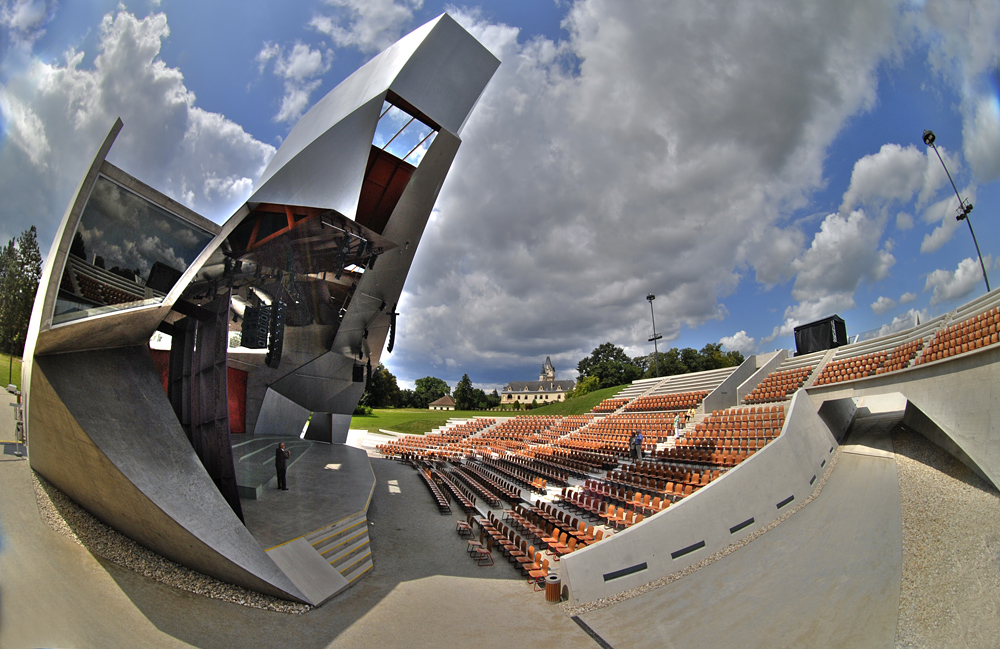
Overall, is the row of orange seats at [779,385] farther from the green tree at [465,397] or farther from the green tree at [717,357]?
the green tree at [465,397]

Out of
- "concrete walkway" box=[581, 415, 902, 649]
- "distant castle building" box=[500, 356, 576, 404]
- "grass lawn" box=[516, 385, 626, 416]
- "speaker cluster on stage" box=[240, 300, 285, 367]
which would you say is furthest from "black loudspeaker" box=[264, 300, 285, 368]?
"distant castle building" box=[500, 356, 576, 404]

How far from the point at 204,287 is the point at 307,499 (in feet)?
19.8

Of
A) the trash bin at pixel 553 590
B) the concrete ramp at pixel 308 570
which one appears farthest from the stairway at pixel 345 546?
the trash bin at pixel 553 590

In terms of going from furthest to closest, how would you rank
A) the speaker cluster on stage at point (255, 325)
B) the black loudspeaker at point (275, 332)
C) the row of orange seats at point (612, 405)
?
the row of orange seats at point (612, 405) → the black loudspeaker at point (275, 332) → the speaker cluster on stage at point (255, 325)

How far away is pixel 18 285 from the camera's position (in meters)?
4.38

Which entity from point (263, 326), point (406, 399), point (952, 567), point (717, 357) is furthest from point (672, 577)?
point (406, 399)

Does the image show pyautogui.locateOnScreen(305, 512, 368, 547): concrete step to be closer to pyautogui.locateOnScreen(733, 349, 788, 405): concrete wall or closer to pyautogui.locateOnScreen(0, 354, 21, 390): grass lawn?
pyautogui.locateOnScreen(0, 354, 21, 390): grass lawn

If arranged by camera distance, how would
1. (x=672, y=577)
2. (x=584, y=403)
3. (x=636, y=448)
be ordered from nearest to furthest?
(x=672, y=577), (x=636, y=448), (x=584, y=403)

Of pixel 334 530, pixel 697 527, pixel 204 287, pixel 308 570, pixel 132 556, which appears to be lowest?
pixel 697 527

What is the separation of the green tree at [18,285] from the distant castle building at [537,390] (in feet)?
372

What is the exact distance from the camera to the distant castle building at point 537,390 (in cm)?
11869

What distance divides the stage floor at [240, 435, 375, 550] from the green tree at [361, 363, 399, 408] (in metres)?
43.8

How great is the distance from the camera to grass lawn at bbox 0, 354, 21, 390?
4305mm

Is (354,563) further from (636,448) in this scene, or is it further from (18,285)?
(636,448)
